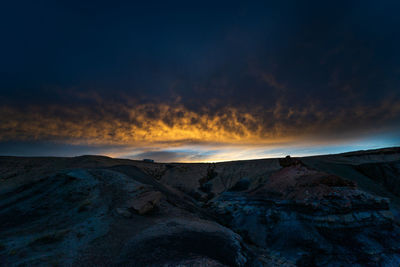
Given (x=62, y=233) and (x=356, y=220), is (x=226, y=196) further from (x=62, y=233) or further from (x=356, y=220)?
(x=62, y=233)

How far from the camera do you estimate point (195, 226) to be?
5469 millimetres

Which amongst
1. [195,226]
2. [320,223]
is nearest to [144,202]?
[195,226]

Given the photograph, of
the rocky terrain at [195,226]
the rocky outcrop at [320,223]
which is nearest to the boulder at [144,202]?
the rocky terrain at [195,226]

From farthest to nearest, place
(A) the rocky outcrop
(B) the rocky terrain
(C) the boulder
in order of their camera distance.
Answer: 1. (C) the boulder
2. (A) the rocky outcrop
3. (B) the rocky terrain

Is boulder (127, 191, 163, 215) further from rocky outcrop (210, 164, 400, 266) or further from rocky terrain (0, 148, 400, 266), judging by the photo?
rocky outcrop (210, 164, 400, 266)

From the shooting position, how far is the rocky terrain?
12.1ft

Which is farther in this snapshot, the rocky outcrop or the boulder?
the boulder

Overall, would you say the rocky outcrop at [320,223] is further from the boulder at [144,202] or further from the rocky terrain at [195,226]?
the boulder at [144,202]

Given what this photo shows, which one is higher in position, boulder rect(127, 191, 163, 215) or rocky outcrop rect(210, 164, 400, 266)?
boulder rect(127, 191, 163, 215)

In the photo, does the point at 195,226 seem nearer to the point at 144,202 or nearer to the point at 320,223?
the point at 144,202

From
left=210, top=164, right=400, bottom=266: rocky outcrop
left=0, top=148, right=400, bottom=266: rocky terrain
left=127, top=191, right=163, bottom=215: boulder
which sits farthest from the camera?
left=127, top=191, right=163, bottom=215: boulder

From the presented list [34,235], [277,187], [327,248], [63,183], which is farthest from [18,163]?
[327,248]

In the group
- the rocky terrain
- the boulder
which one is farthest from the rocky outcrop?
the boulder

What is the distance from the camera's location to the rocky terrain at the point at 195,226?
369 cm
